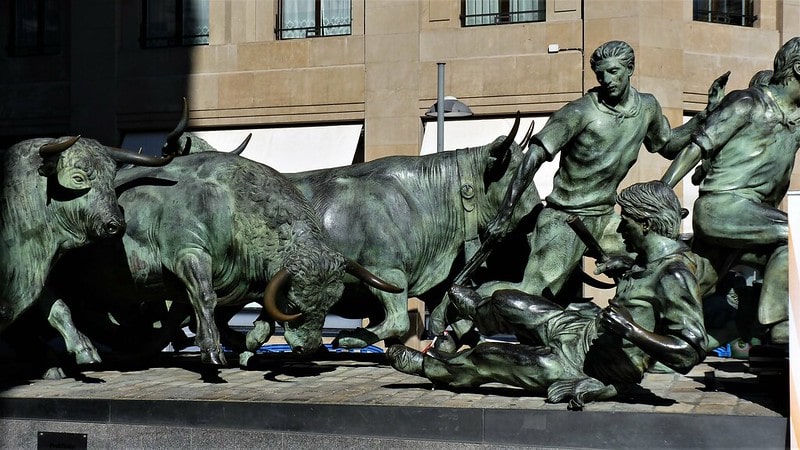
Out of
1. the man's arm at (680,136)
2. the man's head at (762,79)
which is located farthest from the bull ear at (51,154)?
the man's head at (762,79)

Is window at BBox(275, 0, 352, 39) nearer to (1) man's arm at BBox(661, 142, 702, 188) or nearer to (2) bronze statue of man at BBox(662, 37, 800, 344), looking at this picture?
(1) man's arm at BBox(661, 142, 702, 188)

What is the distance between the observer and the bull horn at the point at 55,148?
9.53 metres

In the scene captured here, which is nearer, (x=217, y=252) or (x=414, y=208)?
(x=217, y=252)

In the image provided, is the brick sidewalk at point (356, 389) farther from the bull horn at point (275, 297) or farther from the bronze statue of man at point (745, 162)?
the bronze statue of man at point (745, 162)

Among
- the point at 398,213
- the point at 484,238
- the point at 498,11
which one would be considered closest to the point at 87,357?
the point at 398,213

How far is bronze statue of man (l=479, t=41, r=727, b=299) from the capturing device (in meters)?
10.2

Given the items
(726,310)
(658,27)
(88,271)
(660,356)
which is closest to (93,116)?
(658,27)

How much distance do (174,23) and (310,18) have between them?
2.94m

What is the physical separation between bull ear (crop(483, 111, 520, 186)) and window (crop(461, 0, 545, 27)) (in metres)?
15.0

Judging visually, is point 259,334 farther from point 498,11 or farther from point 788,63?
point 498,11

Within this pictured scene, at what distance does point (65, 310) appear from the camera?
1023cm

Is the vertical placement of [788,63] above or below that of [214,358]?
above

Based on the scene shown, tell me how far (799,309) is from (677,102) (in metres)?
17.7

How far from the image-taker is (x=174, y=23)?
28.1 m
